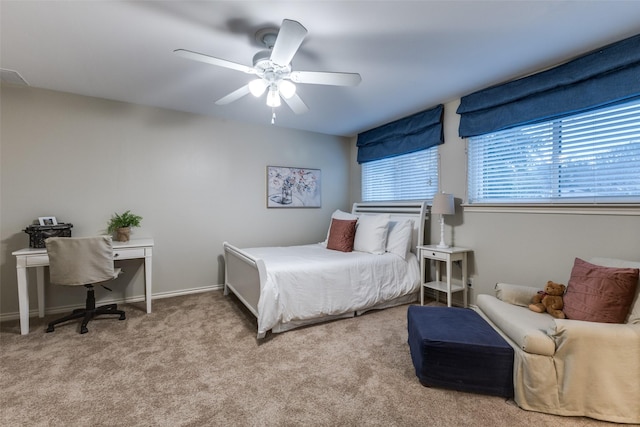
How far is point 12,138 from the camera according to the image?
2916 millimetres

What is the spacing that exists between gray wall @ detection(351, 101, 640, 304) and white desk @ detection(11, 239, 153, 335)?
10.8 feet

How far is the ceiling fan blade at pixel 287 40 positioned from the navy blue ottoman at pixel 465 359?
193 cm

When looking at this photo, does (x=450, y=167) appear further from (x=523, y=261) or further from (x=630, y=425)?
(x=630, y=425)

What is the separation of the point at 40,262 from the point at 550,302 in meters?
4.18

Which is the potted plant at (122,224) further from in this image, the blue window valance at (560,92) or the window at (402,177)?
the blue window valance at (560,92)

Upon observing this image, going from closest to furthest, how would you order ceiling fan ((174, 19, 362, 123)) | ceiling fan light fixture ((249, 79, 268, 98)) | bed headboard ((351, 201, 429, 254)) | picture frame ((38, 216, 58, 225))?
ceiling fan ((174, 19, 362, 123)) → ceiling fan light fixture ((249, 79, 268, 98)) → picture frame ((38, 216, 58, 225)) → bed headboard ((351, 201, 429, 254))

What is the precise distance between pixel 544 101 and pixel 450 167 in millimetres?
1072

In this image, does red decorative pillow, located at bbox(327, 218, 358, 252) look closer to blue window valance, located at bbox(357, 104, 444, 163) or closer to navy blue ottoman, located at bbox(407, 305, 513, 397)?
blue window valance, located at bbox(357, 104, 444, 163)

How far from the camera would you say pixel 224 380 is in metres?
1.92

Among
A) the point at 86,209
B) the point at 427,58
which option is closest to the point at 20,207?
the point at 86,209

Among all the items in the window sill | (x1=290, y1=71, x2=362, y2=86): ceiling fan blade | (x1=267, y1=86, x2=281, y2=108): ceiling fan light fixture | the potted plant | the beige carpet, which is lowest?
the beige carpet

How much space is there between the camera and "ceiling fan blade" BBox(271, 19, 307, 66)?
1.50m

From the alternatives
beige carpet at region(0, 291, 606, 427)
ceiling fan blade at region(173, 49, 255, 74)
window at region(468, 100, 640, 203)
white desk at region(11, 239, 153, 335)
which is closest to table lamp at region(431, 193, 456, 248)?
window at region(468, 100, 640, 203)

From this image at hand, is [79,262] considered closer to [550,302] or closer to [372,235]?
[372,235]
